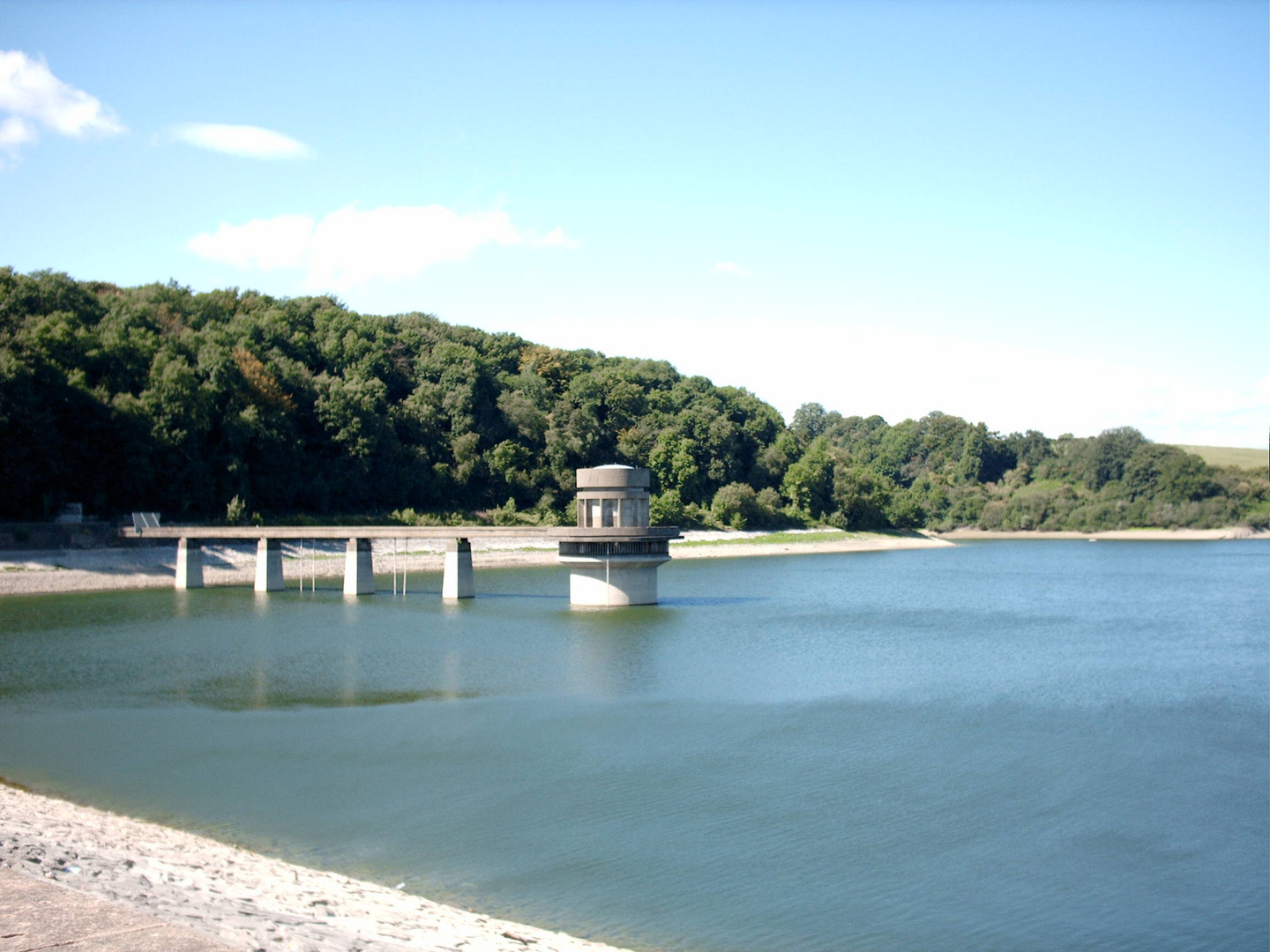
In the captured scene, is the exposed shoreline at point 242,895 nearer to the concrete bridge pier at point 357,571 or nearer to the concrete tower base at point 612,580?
the concrete tower base at point 612,580

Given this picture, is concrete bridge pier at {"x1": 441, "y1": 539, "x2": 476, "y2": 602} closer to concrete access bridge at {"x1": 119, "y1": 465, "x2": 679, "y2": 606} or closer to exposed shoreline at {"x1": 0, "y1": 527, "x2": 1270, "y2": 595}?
concrete access bridge at {"x1": 119, "y1": 465, "x2": 679, "y2": 606}

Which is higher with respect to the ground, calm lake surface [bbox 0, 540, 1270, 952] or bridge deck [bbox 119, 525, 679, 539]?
bridge deck [bbox 119, 525, 679, 539]

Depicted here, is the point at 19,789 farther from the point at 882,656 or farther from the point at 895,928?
the point at 882,656

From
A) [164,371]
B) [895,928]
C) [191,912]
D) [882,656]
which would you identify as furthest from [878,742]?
[164,371]

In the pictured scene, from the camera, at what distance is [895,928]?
12.8m

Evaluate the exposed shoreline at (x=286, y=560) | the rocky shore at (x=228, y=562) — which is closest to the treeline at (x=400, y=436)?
the exposed shoreline at (x=286, y=560)

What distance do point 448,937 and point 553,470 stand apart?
3051 inches

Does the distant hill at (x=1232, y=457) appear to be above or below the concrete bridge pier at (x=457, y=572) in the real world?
A: above

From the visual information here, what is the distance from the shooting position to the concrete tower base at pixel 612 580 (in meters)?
43.0

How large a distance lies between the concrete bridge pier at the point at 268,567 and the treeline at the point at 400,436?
12.4m

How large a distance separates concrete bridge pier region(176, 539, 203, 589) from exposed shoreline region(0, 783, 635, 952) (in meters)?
40.0

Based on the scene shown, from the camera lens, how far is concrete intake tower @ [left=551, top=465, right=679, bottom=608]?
42.8 m

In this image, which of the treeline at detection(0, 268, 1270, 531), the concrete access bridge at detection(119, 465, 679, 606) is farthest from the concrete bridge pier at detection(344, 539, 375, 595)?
the treeline at detection(0, 268, 1270, 531)

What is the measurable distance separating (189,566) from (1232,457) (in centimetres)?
12854
